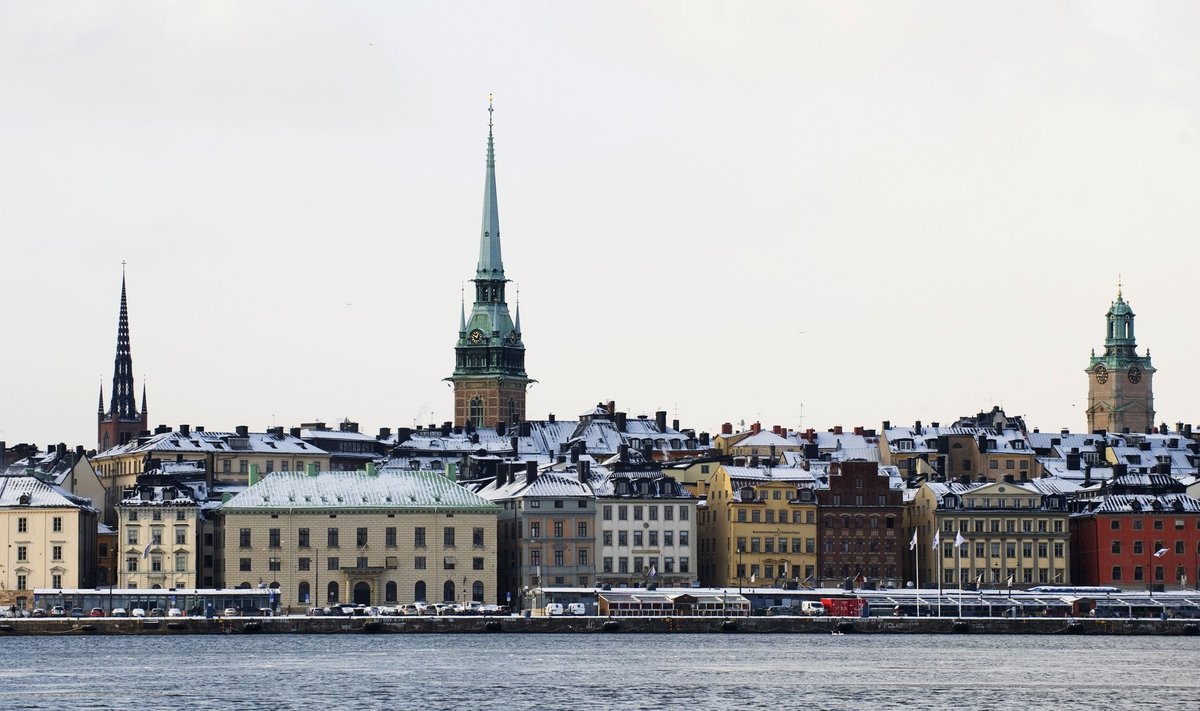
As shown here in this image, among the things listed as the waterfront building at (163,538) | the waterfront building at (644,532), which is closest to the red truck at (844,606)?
the waterfront building at (644,532)

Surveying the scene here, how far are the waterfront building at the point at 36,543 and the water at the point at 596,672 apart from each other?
1590 cm

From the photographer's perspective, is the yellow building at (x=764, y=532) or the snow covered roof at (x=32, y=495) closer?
the snow covered roof at (x=32, y=495)

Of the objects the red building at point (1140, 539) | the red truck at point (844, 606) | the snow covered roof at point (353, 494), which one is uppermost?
the snow covered roof at point (353, 494)

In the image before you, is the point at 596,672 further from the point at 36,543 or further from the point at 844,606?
the point at 36,543

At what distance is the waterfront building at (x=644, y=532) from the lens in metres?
155

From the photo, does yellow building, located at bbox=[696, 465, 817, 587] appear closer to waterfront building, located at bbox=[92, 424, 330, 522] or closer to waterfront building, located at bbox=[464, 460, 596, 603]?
waterfront building, located at bbox=[464, 460, 596, 603]

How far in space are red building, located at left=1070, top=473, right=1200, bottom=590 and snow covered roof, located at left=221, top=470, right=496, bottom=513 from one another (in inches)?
1179

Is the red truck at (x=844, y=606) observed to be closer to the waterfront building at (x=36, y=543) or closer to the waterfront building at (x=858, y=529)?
the waterfront building at (x=858, y=529)

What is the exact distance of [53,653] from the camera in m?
122

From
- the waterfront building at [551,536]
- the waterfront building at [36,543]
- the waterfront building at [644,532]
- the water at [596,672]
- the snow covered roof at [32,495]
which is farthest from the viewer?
the waterfront building at [644,532]

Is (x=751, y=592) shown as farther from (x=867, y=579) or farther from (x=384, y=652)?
(x=384, y=652)

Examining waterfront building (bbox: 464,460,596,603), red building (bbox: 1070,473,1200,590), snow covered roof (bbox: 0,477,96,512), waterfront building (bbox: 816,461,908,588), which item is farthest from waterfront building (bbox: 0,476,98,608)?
red building (bbox: 1070,473,1200,590)

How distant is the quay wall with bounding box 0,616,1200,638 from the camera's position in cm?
13750

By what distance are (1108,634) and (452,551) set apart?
3122cm
